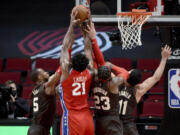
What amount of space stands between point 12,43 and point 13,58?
0.60 metres

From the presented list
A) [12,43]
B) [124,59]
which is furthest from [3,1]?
[124,59]

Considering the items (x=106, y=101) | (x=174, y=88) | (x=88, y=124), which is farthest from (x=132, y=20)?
(x=174, y=88)

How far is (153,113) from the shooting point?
9109 mm

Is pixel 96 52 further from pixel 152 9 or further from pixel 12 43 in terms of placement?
pixel 12 43

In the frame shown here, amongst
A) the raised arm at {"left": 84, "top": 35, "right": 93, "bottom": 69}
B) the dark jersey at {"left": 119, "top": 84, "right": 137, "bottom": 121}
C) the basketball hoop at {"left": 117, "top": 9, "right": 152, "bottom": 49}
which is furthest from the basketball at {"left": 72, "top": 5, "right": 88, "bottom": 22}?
the dark jersey at {"left": 119, "top": 84, "right": 137, "bottom": 121}

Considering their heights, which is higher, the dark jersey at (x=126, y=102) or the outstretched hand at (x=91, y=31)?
the outstretched hand at (x=91, y=31)

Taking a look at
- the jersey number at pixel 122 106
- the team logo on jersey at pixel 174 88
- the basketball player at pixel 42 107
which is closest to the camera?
the basketball player at pixel 42 107

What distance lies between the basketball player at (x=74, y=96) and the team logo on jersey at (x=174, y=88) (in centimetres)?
252

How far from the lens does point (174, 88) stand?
748cm

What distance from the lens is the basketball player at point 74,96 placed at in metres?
5.24

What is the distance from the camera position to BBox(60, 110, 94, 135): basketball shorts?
5238mm

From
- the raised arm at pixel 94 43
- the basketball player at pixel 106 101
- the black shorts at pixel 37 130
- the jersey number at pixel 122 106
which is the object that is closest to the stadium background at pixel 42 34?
the jersey number at pixel 122 106

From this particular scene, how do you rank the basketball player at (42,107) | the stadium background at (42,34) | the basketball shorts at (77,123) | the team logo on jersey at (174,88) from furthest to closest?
the stadium background at (42,34) < the team logo on jersey at (174,88) < the basketball player at (42,107) < the basketball shorts at (77,123)

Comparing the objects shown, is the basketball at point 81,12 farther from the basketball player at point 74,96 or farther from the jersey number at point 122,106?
the jersey number at point 122,106
